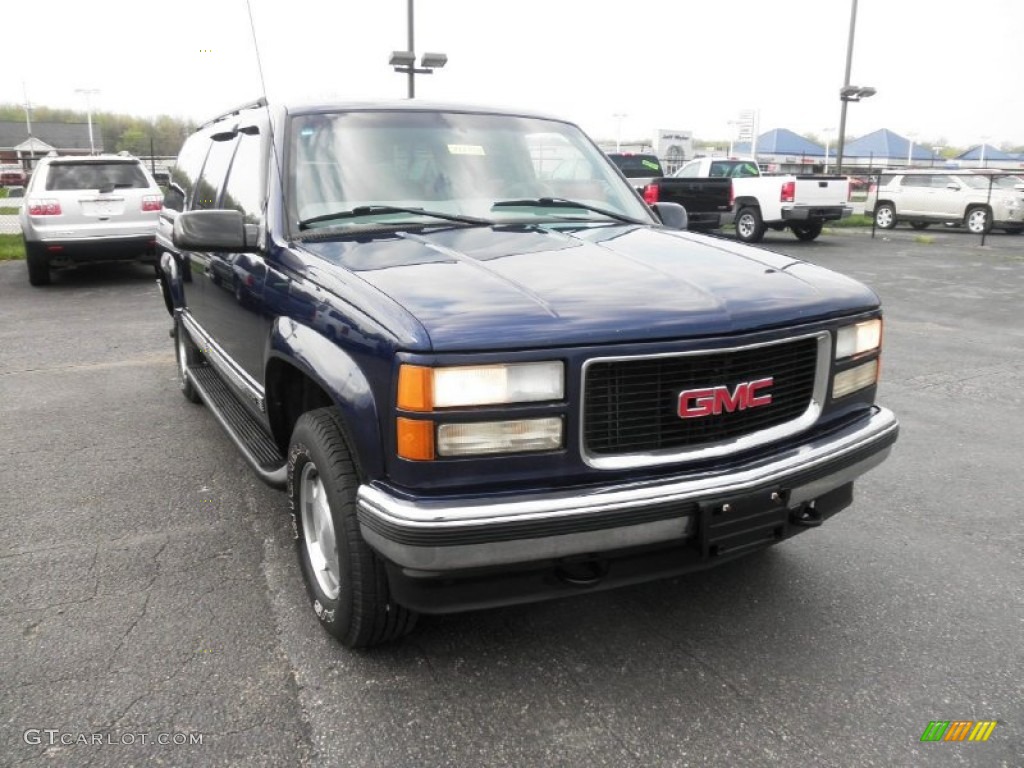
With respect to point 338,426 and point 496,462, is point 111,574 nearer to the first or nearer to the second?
point 338,426

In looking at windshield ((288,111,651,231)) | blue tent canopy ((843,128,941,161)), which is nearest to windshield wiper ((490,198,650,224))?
windshield ((288,111,651,231))

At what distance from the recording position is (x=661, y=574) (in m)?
2.57

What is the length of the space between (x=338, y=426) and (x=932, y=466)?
11.4ft

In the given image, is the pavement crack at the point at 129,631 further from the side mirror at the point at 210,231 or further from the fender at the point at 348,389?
the side mirror at the point at 210,231

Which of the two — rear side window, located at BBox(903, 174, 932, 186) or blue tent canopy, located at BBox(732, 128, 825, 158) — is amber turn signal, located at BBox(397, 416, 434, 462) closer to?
rear side window, located at BBox(903, 174, 932, 186)

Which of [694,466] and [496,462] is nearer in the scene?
[496,462]

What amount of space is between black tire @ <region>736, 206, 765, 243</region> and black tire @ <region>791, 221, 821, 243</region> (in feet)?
2.98

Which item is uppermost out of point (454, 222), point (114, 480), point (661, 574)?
point (454, 222)

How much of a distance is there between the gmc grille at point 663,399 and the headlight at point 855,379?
13.8 inches

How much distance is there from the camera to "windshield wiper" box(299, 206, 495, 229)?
340 cm

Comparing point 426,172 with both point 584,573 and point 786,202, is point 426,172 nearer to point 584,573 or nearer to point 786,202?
point 584,573

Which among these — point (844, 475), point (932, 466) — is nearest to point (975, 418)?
point (932, 466)

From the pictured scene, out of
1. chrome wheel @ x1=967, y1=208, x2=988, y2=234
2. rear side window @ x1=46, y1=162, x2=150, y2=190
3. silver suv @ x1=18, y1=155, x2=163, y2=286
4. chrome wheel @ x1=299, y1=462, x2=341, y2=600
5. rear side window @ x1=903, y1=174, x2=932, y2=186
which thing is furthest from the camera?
rear side window @ x1=903, y1=174, x2=932, y2=186

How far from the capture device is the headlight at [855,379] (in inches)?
117
